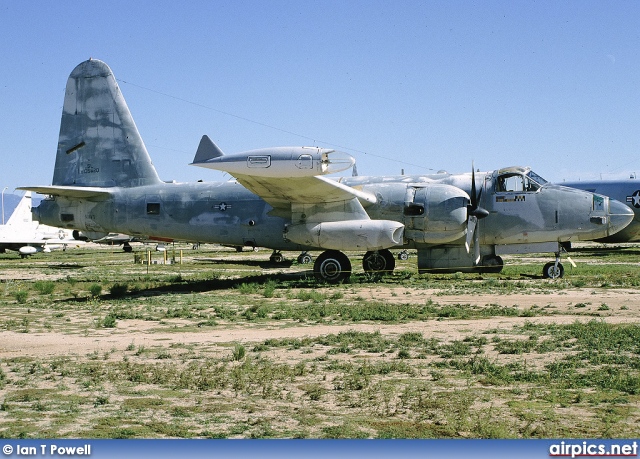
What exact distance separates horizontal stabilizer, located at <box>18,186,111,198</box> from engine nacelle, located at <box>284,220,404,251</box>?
8065 millimetres

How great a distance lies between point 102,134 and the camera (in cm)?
2638

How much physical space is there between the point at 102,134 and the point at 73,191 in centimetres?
271

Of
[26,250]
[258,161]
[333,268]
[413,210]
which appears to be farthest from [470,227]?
[26,250]

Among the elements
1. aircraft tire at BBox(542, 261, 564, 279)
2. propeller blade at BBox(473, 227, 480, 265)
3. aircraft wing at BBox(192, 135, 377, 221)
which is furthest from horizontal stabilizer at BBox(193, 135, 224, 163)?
aircraft tire at BBox(542, 261, 564, 279)

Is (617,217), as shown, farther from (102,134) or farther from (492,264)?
(102,134)

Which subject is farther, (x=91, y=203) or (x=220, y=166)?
(x=91, y=203)

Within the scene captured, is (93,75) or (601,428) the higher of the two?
(93,75)

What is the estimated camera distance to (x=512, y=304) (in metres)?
17.0

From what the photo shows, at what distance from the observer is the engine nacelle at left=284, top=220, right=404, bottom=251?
2234 cm

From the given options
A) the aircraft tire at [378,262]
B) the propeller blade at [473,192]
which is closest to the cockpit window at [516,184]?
the propeller blade at [473,192]

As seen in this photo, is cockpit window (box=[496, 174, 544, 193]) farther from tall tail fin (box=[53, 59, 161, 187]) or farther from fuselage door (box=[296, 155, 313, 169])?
tall tail fin (box=[53, 59, 161, 187])

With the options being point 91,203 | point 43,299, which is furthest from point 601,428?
point 91,203

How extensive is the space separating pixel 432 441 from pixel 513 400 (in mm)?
2056

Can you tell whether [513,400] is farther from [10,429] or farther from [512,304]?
[512,304]
